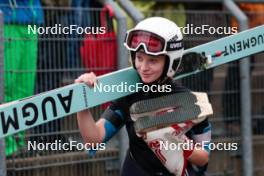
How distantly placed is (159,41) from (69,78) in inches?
90.9

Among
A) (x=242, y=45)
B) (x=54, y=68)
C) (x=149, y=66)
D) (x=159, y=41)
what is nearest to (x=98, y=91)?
(x=149, y=66)

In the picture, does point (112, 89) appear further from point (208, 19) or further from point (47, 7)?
point (208, 19)

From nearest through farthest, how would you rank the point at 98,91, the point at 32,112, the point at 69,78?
1. the point at 32,112
2. the point at 98,91
3. the point at 69,78

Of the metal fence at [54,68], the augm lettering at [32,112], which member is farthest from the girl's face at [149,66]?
the metal fence at [54,68]

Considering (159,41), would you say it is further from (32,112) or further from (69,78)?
(69,78)

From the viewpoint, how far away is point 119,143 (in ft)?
20.2

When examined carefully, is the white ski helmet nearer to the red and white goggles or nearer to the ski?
the red and white goggles

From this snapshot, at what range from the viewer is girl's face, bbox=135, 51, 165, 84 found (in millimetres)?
3775

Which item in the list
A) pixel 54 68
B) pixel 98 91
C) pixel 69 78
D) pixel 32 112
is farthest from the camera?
pixel 69 78

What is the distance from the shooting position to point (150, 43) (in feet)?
12.3

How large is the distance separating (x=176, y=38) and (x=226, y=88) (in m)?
3.08

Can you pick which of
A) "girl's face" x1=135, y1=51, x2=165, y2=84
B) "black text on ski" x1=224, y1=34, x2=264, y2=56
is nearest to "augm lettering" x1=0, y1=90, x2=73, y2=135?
"girl's face" x1=135, y1=51, x2=165, y2=84

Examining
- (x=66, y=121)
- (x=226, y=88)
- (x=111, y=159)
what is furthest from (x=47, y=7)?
(x=226, y=88)

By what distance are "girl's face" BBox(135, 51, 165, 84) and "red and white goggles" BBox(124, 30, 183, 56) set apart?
0.05 metres
